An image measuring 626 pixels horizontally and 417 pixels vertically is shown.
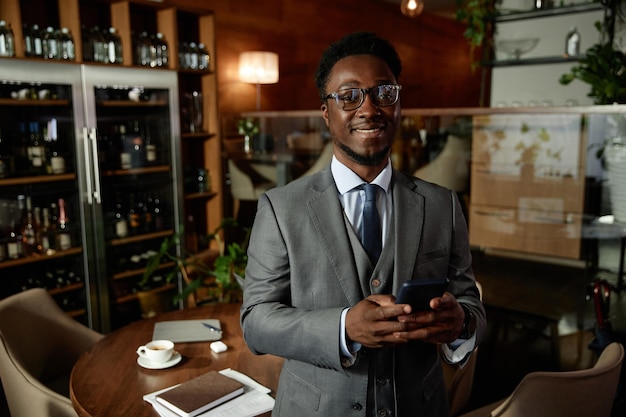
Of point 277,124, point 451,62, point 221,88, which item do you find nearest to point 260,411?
point 277,124

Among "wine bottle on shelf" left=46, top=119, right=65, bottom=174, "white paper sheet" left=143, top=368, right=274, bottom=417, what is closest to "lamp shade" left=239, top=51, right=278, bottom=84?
"wine bottle on shelf" left=46, top=119, right=65, bottom=174

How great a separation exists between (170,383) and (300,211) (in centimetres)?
88

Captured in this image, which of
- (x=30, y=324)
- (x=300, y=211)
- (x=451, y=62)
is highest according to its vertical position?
(x=451, y=62)

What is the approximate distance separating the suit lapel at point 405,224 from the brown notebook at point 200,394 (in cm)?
69

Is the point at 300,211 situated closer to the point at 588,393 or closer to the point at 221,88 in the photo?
the point at 588,393

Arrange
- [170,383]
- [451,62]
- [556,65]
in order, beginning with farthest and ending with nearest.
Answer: [451,62] < [556,65] < [170,383]

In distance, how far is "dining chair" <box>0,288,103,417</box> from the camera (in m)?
1.90

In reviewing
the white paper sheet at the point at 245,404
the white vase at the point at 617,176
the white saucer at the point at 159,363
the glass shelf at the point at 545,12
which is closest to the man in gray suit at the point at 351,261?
the white paper sheet at the point at 245,404

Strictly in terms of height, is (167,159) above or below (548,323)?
above

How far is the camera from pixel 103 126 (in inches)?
145

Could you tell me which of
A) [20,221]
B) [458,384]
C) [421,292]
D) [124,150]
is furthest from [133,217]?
[421,292]

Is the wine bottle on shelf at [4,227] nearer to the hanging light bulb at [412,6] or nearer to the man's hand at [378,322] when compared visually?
the hanging light bulb at [412,6]

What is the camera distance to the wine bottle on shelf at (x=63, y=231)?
347 cm

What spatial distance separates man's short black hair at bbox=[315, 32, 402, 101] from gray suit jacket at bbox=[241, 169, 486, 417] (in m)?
0.21
